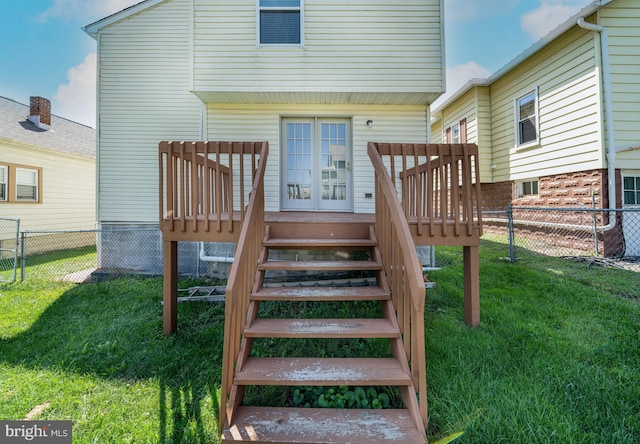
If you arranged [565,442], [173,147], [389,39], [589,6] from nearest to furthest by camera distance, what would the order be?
[565,442] → [173,147] → [389,39] → [589,6]

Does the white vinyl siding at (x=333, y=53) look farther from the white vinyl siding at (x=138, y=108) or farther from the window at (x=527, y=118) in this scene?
the window at (x=527, y=118)

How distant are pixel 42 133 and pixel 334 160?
406 inches

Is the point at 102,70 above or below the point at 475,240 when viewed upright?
above

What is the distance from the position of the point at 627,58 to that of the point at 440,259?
507 centimetres

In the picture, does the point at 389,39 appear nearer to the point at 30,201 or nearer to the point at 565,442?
the point at 565,442

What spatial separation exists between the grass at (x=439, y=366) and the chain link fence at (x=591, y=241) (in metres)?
0.98

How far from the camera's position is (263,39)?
15.9ft

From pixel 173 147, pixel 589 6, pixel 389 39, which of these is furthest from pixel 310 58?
pixel 589 6

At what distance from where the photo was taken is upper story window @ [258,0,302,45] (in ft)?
15.9

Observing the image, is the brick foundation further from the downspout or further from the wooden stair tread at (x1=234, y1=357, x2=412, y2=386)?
the wooden stair tread at (x1=234, y1=357, x2=412, y2=386)

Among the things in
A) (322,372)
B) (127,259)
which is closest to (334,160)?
(322,372)

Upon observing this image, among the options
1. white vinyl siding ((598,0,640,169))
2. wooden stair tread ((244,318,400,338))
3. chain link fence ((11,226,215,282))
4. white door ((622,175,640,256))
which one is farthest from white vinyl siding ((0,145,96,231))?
white door ((622,175,640,256))

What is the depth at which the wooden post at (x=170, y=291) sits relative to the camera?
3017 millimetres

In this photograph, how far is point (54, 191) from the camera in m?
9.01
